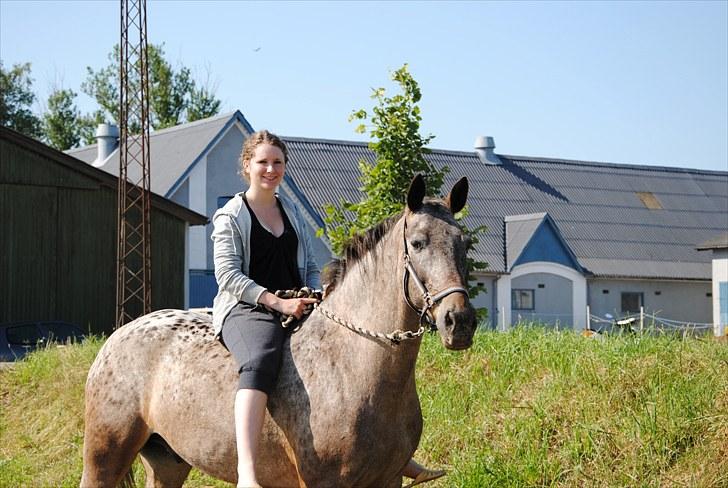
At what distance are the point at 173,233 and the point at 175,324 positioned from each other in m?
21.6

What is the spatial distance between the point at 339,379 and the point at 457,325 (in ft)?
2.91

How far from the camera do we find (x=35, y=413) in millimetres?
12844

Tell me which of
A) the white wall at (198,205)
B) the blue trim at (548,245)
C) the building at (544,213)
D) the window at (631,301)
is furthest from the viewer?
the window at (631,301)

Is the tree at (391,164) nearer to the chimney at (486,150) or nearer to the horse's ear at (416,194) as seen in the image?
the horse's ear at (416,194)

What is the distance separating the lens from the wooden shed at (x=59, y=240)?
83.2 ft

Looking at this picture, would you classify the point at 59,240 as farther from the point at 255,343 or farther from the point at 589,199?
the point at 589,199

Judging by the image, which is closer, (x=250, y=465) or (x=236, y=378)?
(x=250, y=465)

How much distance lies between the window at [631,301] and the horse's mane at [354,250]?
122 feet

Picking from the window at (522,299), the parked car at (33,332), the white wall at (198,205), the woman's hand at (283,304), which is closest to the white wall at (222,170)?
the white wall at (198,205)

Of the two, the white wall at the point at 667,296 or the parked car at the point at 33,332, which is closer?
the parked car at the point at 33,332

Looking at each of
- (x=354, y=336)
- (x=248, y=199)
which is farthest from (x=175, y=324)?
(x=354, y=336)

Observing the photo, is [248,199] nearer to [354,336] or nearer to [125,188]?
[354,336]

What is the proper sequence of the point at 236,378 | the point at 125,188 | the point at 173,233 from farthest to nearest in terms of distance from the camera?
the point at 173,233 < the point at 125,188 < the point at 236,378

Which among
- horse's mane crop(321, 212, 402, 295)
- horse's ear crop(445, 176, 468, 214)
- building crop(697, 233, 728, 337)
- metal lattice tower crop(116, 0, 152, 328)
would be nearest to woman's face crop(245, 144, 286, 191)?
horse's mane crop(321, 212, 402, 295)
